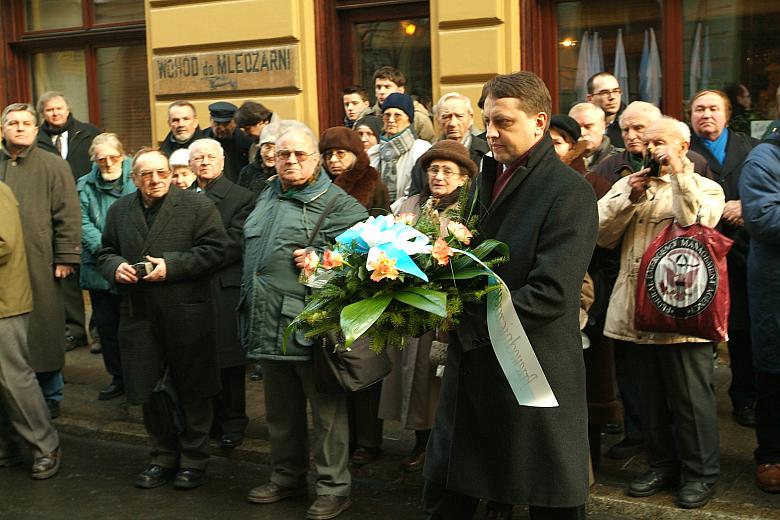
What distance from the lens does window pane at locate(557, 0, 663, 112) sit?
31.1 ft

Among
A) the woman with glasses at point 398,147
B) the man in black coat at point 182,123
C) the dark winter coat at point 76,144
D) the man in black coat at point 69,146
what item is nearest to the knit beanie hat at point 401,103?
the woman with glasses at point 398,147

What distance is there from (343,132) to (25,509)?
2871mm

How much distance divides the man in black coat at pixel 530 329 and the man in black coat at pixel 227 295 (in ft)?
10.6

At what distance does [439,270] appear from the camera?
4047 millimetres

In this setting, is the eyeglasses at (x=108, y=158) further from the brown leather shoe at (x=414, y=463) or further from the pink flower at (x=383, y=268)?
the pink flower at (x=383, y=268)

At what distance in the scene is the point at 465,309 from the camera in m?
4.06

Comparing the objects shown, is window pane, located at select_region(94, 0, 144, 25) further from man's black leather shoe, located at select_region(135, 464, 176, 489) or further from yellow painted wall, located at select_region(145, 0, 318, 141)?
man's black leather shoe, located at select_region(135, 464, 176, 489)

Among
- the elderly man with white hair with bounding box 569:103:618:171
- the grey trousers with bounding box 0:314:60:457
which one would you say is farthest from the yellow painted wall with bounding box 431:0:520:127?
the grey trousers with bounding box 0:314:60:457

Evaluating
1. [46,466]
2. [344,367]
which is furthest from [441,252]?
[46,466]

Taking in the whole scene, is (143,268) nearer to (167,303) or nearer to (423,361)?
(167,303)

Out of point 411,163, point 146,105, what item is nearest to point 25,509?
point 411,163

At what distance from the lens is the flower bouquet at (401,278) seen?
392cm

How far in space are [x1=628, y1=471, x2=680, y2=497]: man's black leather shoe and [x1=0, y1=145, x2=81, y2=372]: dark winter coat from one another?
159 inches

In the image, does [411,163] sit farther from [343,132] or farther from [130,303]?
[130,303]
